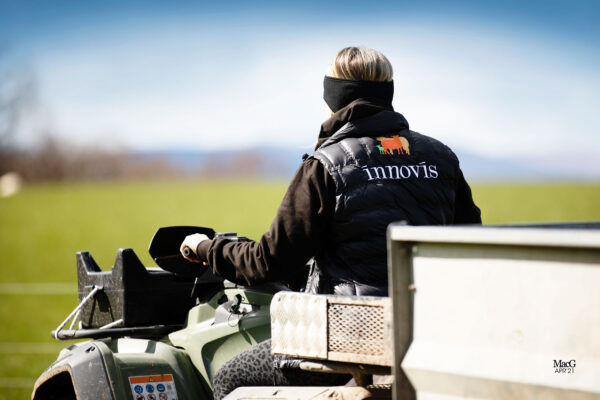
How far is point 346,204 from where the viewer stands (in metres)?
2.51

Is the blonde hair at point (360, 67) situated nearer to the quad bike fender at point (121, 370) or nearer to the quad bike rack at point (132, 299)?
the quad bike rack at point (132, 299)

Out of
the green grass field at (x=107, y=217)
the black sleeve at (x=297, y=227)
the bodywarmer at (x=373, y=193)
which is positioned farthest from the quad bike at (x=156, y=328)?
the green grass field at (x=107, y=217)

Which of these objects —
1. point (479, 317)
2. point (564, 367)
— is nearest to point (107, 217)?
point (479, 317)

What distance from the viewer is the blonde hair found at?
9.12 feet

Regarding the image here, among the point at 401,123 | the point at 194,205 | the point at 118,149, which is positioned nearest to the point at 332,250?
the point at 401,123

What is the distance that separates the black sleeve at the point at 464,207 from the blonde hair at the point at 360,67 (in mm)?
482

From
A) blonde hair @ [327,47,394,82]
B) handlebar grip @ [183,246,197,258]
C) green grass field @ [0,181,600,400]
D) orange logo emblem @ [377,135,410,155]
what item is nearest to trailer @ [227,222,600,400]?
orange logo emblem @ [377,135,410,155]

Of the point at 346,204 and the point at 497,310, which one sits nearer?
the point at 497,310

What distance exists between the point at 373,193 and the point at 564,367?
93 cm

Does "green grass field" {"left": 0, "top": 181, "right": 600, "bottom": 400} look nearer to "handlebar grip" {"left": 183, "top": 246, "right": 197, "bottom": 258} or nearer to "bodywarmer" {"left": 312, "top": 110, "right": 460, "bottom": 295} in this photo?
"handlebar grip" {"left": 183, "top": 246, "right": 197, "bottom": 258}

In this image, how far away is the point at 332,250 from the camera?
103 inches

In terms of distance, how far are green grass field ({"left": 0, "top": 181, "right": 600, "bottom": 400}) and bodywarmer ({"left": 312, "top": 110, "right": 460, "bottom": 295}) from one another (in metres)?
19.2

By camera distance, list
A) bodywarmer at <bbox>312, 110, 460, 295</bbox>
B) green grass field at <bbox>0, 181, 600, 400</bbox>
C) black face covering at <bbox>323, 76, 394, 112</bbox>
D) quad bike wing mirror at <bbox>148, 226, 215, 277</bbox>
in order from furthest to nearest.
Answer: green grass field at <bbox>0, 181, 600, 400</bbox>, quad bike wing mirror at <bbox>148, 226, 215, 277</bbox>, black face covering at <bbox>323, 76, 394, 112</bbox>, bodywarmer at <bbox>312, 110, 460, 295</bbox>

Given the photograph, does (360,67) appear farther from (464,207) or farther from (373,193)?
(464,207)
